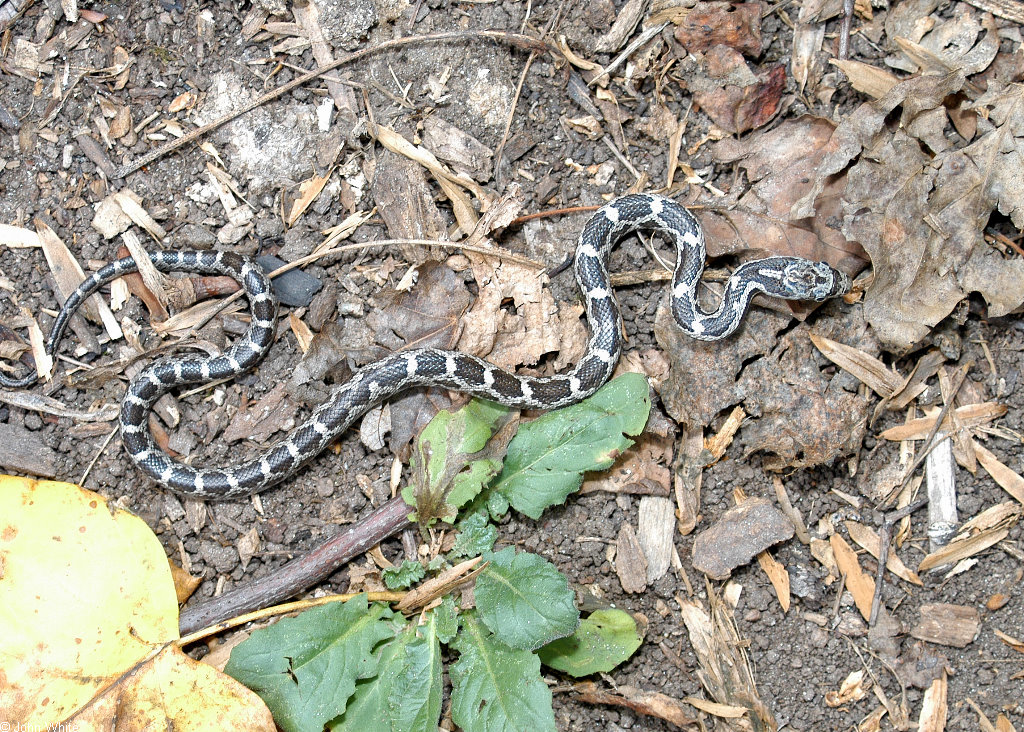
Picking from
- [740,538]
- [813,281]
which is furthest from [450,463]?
[813,281]

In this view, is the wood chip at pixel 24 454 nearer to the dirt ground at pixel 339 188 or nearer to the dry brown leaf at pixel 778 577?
the dirt ground at pixel 339 188

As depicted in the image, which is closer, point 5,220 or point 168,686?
point 168,686

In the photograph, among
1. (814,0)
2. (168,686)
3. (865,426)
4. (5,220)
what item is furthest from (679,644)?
(5,220)

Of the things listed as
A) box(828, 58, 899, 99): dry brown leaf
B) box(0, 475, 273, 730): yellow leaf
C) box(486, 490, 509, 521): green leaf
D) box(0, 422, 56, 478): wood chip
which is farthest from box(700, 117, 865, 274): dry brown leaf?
box(0, 422, 56, 478): wood chip

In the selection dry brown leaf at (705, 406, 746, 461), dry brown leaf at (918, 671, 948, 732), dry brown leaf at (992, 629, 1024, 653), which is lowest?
dry brown leaf at (918, 671, 948, 732)

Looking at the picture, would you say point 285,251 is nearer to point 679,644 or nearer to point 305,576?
point 305,576

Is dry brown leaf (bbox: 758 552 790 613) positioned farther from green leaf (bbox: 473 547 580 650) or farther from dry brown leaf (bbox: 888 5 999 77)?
dry brown leaf (bbox: 888 5 999 77)

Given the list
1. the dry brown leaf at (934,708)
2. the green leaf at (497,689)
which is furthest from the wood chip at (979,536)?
the green leaf at (497,689)
